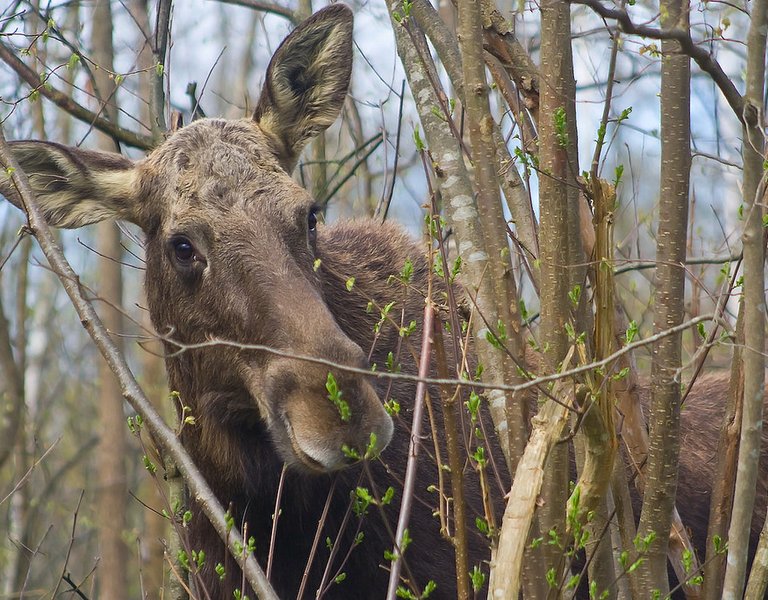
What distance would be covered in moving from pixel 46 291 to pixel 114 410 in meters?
11.2

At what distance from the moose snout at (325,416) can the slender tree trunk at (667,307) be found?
1.12 m

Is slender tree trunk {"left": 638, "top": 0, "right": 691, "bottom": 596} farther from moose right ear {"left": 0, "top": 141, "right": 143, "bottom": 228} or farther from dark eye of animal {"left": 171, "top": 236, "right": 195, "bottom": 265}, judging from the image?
moose right ear {"left": 0, "top": 141, "right": 143, "bottom": 228}

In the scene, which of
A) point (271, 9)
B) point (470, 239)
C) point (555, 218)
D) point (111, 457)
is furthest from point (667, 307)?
point (111, 457)

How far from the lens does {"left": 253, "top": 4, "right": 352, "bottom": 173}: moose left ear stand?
5.60 m

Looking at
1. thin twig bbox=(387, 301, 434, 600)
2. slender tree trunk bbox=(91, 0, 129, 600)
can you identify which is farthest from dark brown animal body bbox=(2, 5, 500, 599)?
slender tree trunk bbox=(91, 0, 129, 600)

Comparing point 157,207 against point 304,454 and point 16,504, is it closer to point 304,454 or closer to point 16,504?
point 304,454

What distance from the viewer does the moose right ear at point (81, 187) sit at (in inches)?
216

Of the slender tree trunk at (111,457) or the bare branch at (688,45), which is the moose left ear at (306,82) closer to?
the bare branch at (688,45)

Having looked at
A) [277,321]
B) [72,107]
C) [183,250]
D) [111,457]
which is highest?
[72,107]

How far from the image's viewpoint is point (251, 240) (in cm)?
473

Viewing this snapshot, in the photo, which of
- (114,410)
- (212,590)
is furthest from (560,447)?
(114,410)

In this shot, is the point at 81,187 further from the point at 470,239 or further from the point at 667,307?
the point at 667,307

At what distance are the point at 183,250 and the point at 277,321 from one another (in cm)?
82

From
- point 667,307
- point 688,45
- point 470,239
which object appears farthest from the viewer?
point 470,239
